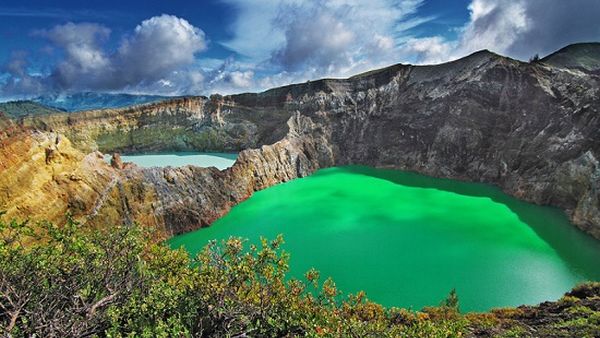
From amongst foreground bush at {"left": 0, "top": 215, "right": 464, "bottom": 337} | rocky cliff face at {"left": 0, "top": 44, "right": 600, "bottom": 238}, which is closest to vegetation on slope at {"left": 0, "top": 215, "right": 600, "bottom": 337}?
foreground bush at {"left": 0, "top": 215, "right": 464, "bottom": 337}

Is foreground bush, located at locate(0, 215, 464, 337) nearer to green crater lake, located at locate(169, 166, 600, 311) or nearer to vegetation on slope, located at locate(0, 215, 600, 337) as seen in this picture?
vegetation on slope, located at locate(0, 215, 600, 337)

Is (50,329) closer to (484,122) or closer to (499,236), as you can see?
(499,236)

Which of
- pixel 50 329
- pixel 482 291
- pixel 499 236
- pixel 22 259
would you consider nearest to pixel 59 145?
pixel 22 259

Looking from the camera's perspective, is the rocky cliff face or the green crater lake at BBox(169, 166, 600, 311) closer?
the green crater lake at BBox(169, 166, 600, 311)

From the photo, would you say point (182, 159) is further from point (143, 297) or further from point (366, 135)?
point (143, 297)

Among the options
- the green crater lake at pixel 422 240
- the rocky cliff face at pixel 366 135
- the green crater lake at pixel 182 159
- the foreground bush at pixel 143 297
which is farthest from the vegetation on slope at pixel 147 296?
the green crater lake at pixel 182 159

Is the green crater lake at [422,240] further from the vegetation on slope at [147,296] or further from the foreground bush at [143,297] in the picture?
the foreground bush at [143,297]
